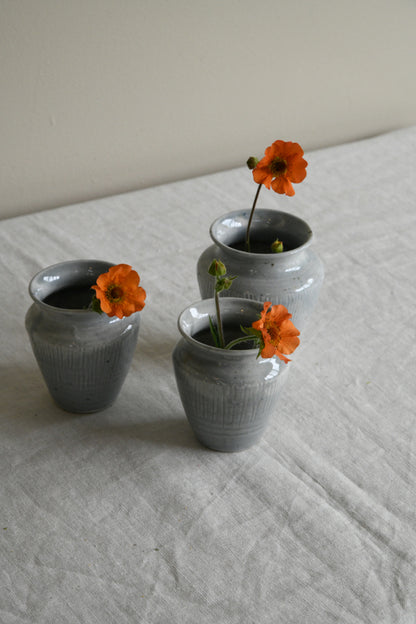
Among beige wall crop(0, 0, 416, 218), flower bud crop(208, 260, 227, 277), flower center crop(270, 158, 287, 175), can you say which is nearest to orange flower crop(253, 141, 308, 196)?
flower center crop(270, 158, 287, 175)

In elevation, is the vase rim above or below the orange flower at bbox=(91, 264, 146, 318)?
below

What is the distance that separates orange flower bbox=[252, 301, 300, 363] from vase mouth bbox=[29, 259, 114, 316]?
0.65ft

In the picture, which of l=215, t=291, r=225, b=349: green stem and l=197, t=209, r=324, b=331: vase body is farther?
l=197, t=209, r=324, b=331: vase body

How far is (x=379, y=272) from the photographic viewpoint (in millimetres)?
1052

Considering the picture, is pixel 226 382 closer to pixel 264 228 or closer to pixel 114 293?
pixel 114 293

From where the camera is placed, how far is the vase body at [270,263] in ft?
2.55

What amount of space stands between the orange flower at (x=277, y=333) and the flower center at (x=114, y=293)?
0.13 meters

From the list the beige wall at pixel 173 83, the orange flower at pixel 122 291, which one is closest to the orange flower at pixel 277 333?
the orange flower at pixel 122 291

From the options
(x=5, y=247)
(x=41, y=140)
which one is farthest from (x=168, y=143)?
(x=5, y=247)

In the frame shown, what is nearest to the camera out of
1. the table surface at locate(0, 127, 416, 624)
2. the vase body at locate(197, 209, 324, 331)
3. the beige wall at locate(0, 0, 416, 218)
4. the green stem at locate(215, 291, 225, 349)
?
the table surface at locate(0, 127, 416, 624)

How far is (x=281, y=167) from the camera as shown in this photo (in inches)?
27.9

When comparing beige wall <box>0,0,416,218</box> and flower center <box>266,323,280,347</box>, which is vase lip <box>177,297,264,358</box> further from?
beige wall <box>0,0,416,218</box>

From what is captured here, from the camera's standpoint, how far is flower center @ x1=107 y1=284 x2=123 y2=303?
650 mm

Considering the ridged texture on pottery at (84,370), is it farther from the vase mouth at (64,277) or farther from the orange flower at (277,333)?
the orange flower at (277,333)
